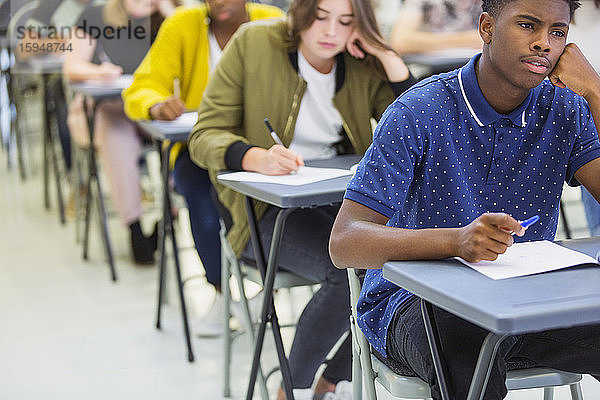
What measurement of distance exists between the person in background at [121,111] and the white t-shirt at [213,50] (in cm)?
78

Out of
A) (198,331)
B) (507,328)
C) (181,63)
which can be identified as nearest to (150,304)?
(198,331)

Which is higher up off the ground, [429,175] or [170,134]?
[429,175]

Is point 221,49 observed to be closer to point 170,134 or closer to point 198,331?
point 170,134

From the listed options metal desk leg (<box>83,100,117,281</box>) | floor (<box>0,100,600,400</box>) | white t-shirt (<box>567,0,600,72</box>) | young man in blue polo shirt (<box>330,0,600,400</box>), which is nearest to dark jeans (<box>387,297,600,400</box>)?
young man in blue polo shirt (<box>330,0,600,400</box>)

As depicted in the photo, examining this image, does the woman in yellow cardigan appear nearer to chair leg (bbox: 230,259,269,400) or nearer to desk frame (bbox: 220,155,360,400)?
chair leg (bbox: 230,259,269,400)

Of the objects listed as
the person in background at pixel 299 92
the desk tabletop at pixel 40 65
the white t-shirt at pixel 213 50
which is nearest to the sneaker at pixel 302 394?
the person in background at pixel 299 92

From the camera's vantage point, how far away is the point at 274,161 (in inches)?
81.0

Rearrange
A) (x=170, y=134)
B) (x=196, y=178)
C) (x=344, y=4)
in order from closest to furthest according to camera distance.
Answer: (x=344, y=4)
(x=170, y=134)
(x=196, y=178)

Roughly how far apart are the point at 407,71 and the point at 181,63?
965 millimetres

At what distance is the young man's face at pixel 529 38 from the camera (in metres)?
1.38

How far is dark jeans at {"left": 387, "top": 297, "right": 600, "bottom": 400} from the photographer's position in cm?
130

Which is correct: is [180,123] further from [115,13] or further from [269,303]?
[115,13]

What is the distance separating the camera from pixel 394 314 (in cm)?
146

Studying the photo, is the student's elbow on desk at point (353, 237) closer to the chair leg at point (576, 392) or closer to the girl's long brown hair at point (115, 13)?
the chair leg at point (576, 392)
